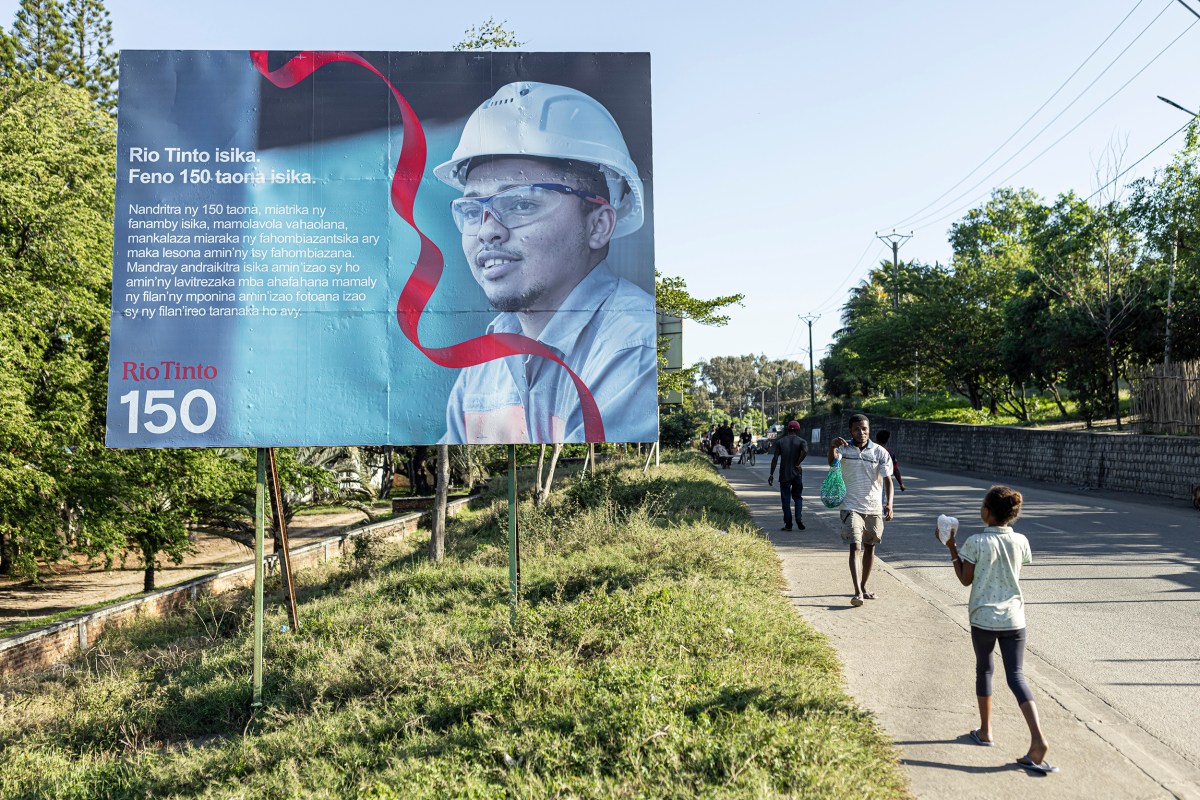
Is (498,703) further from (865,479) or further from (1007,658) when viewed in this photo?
(865,479)

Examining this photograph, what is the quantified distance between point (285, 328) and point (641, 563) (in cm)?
436

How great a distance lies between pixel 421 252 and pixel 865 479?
15.6 ft

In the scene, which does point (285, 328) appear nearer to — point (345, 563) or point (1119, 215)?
point (345, 563)

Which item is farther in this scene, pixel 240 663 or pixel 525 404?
pixel 240 663

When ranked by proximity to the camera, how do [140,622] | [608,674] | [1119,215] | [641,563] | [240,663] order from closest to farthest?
[608,674]
[240,663]
[641,563]
[140,622]
[1119,215]

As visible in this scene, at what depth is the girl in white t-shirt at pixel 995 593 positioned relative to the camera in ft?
15.4

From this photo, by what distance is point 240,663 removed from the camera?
7375 millimetres

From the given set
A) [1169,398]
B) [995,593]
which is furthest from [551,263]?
[1169,398]

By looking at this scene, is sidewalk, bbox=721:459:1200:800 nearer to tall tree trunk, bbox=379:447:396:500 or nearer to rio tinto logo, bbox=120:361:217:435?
rio tinto logo, bbox=120:361:217:435

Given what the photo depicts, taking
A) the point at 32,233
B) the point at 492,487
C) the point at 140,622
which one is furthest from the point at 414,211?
the point at 492,487

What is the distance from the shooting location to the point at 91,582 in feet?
73.2

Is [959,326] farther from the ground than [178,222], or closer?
farther from the ground

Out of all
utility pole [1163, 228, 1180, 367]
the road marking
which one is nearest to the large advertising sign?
the road marking

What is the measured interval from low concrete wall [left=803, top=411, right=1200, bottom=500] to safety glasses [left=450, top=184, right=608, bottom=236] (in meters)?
18.0
